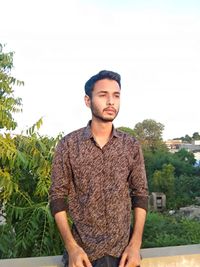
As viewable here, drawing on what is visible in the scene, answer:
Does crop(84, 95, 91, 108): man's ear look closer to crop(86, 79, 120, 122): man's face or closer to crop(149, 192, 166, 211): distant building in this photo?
crop(86, 79, 120, 122): man's face

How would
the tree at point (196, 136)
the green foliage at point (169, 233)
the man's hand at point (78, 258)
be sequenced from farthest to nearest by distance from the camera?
the tree at point (196, 136) < the green foliage at point (169, 233) < the man's hand at point (78, 258)

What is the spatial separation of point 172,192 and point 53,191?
1097 inches

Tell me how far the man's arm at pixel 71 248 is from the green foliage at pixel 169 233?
9.84 metres

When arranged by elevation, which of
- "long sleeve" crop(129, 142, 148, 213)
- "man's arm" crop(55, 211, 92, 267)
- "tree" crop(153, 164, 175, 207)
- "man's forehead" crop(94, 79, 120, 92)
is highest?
"man's forehead" crop(94, 79, 120, 92)

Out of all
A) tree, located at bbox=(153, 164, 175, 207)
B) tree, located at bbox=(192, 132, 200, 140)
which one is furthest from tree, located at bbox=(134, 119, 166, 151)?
tree, located at bbox=(192, 132, 200, 140)

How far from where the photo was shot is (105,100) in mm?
1696

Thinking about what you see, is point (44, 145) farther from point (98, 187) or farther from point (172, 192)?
point (172, 192)

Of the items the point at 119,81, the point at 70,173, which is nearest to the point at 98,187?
the point at 70,173

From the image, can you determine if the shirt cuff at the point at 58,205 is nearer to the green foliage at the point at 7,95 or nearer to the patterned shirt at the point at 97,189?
the patterned shirt at the point at 97,189

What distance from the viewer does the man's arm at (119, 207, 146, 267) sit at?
5.37ft

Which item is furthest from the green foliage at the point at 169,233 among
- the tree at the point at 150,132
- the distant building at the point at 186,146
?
the distant building at the point at 186,146

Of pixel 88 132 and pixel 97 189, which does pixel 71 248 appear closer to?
pixel 97 189

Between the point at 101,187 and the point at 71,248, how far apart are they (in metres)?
0.25

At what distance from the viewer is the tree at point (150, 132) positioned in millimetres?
44013
